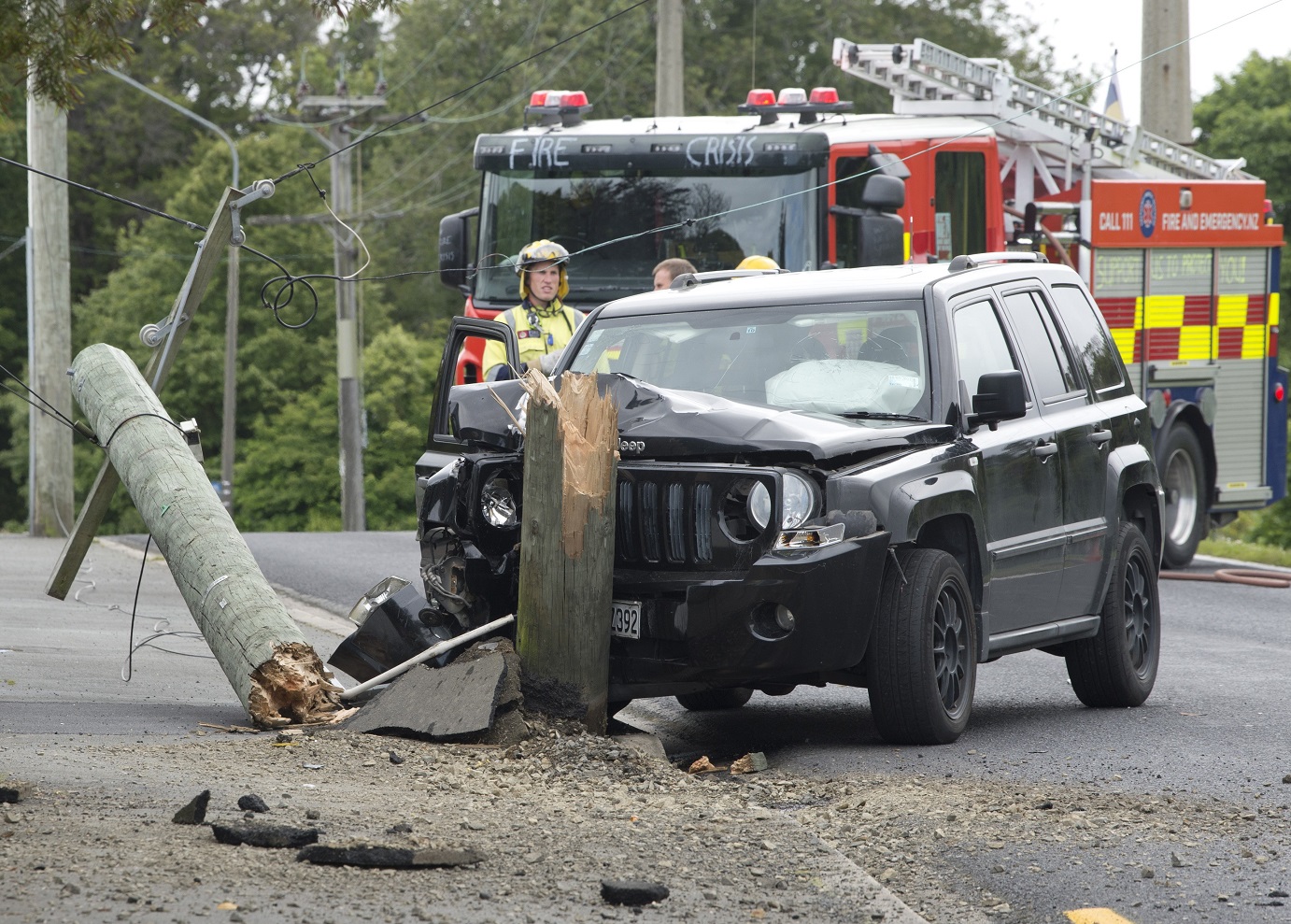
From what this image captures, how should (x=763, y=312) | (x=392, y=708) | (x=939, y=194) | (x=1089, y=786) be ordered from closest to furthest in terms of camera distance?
1. (x=1089, y=786)
2. (x=392, y=708)
3. (x=763, y=312)
4. (x=939, y=194)

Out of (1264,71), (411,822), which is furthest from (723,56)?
(411,822)

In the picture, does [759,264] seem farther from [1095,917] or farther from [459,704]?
[1095,917]

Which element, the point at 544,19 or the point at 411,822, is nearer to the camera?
the point at 411,822

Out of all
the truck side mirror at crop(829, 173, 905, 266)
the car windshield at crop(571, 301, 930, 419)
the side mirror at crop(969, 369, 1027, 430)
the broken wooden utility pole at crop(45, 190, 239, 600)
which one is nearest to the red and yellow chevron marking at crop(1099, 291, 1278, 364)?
the truck side mirror at crop(829, 173, 905, 266)

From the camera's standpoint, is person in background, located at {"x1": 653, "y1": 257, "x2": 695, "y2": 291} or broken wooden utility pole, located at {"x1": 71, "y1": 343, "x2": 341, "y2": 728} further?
person in background, located at {"x1": 653, "y1": 257, "x2": 695, "y2": 291}

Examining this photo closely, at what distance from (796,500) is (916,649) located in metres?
0.75

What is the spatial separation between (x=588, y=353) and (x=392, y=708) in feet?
6.86

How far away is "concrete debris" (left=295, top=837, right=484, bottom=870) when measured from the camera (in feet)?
16.3

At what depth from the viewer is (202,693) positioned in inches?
338

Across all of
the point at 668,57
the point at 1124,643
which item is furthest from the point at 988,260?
the point at 668,57

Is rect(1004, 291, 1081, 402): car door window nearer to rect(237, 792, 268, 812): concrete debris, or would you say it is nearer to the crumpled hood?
the crumpled hood

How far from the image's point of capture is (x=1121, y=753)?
24.3 ft

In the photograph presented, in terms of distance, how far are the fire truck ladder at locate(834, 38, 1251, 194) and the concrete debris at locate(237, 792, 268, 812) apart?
36.4ft

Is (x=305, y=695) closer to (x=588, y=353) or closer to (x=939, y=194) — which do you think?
(x=588, y=353)
